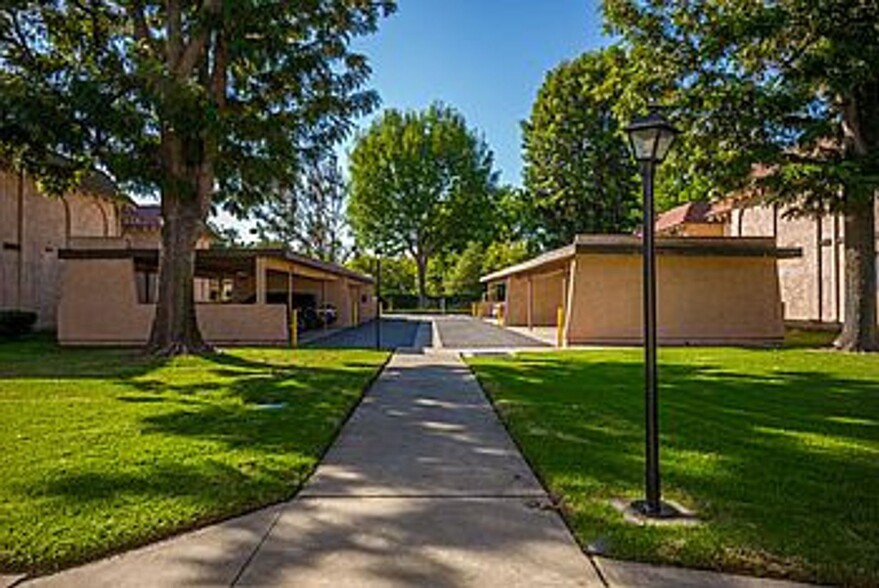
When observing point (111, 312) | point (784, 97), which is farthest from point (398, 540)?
point (111, 312)

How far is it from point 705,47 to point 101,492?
16202 millimetres

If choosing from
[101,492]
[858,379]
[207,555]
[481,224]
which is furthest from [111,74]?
[481,224]

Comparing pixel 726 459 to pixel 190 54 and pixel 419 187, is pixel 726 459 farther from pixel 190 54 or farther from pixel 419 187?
pixel 419 187

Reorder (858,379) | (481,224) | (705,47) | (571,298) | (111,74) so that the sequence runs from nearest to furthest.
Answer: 1. (858,379)
2. (111,74)
3. (705,47)
4. (571,298)
5. (481,224)

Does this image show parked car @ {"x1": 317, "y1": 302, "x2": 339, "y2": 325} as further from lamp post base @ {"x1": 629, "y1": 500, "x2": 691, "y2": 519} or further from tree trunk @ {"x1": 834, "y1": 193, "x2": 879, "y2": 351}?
lamp post base @ {"x1": 629, "y1": 500, "x2": 691, "y2": 519}

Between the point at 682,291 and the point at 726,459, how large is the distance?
49.4 feet

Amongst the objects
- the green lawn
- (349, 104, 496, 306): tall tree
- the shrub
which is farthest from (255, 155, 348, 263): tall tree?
the green lawn

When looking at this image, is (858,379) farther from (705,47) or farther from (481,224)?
(481,224)

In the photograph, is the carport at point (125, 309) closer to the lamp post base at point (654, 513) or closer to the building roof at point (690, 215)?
the lamp post base at point (654, 513)

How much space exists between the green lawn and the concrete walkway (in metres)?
0.28

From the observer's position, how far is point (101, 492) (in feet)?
16.2

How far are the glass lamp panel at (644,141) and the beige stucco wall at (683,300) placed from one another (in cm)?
1492

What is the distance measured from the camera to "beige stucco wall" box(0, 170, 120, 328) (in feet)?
72.0

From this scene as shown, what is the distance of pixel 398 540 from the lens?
409 centimetres
